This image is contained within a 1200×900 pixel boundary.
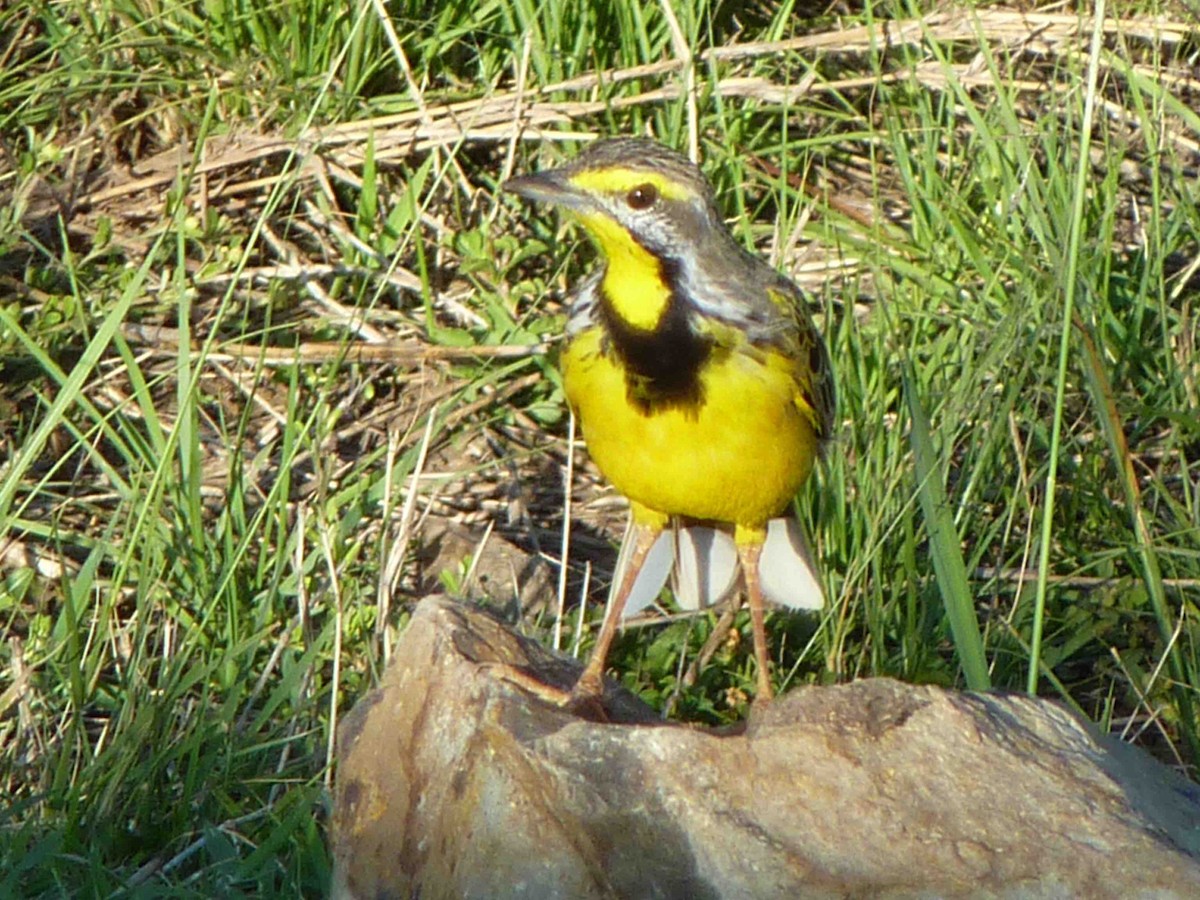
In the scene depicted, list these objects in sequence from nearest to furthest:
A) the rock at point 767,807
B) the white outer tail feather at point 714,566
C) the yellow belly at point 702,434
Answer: the rock at point 767,807 → the yellow belly at point 702,434 → the white outer tail feather at point 714,566

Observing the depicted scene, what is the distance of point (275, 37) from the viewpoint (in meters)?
7.15

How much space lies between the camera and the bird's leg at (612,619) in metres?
4.57

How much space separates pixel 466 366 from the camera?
6781 mm

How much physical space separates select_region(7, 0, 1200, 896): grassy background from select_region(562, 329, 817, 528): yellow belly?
376 mm

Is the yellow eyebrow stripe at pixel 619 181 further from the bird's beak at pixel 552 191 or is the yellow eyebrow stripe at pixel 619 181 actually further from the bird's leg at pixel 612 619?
the bird's leg at pixel 612 619

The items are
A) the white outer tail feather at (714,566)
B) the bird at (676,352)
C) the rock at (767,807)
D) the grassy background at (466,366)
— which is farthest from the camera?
the white outer tail feather at (714,566)

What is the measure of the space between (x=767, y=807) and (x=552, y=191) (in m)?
1.63

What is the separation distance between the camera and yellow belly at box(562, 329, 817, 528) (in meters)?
4.88

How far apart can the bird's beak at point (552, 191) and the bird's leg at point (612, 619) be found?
1.05 meters

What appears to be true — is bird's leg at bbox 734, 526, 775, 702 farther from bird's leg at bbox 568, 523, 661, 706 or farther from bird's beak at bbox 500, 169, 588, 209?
bird's beak at bbox 500, 169, 588, 209

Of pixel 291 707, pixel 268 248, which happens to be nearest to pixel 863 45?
pixel 268 248

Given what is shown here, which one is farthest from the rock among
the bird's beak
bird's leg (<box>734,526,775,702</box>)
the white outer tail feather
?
Answer: the white outer tail feather

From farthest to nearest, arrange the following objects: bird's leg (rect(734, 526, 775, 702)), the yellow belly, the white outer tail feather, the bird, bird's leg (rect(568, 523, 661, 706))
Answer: the white outer tail feather
bird's leg (rect(734, 526, 775, 702))
the yellow belly
the bird
bird's leg (rect(568, 523, 661, 706))

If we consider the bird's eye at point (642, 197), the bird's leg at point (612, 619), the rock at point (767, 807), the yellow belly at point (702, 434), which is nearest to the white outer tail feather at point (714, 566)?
the bird's leg at point (612, 619)
